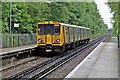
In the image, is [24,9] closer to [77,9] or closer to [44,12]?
[44,12]

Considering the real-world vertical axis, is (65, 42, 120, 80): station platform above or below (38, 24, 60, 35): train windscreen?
below

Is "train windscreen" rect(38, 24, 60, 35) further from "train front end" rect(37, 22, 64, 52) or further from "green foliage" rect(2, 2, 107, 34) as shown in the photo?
"green foliage" rect(2, 2, 107, 34)

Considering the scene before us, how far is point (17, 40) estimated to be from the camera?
4191cm

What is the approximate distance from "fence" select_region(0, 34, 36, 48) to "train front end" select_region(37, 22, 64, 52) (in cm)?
852

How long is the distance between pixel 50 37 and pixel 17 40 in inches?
559

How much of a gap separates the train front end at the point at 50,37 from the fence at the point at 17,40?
8521 millimetres

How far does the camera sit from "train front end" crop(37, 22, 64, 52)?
28328mm

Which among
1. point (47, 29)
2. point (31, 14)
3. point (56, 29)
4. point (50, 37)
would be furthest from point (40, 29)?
point (31, 14)

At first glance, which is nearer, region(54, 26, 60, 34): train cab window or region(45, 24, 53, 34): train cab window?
region(54, 26, 60, 34): train cab window

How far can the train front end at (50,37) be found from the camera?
28.3 meters

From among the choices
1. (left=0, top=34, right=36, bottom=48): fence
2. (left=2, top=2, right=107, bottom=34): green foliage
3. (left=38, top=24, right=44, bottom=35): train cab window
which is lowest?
(left=0, top=34, right=36, bottom=48): fence

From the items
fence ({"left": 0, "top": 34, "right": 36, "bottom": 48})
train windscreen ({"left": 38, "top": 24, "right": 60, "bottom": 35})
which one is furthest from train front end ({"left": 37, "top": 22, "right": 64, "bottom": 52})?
fence ({"left": 0, "top": 34, "right": 36, "bottom": 48})

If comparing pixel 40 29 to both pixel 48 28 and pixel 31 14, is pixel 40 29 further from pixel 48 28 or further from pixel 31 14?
pixel 31 14

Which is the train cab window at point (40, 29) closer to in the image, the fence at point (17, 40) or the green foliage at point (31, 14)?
the fence at point (17, 40)
